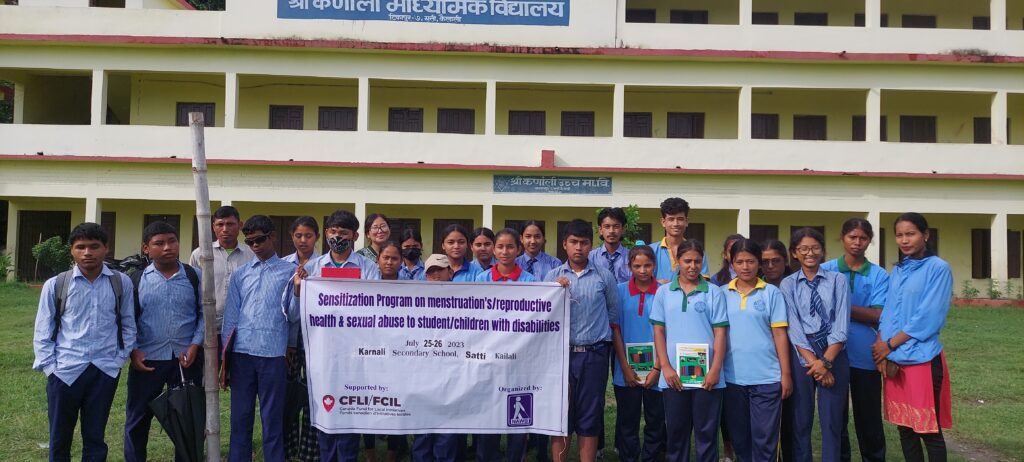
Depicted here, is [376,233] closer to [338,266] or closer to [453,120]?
[338,266]

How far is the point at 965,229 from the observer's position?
706 inches

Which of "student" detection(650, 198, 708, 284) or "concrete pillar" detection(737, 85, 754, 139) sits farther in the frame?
"concrete pillar" detection(737, 85, 754, 139)

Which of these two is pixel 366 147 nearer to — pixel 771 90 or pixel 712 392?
pixel 771 90

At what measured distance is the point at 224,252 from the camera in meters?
5.21

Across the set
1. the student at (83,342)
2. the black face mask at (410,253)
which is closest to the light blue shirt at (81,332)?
the student at (83,342)

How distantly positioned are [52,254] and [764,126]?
16.8 metres

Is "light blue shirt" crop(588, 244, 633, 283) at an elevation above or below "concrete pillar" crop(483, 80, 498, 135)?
below

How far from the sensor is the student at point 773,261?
15.0 feet

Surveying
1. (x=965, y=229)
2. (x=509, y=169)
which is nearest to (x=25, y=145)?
(x=509, y=169)

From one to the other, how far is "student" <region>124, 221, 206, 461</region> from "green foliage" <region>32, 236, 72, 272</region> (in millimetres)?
13436

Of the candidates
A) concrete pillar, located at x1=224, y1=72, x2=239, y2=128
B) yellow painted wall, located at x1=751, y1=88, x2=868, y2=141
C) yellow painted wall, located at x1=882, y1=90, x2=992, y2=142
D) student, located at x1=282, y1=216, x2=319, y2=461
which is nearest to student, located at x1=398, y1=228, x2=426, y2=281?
student, located at x1=282, y1=216, x2=319, y2=461

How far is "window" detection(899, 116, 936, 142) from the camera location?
18078 mm

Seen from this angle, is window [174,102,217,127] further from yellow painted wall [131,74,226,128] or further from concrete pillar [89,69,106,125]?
concrete pillar [89,69,106,125]

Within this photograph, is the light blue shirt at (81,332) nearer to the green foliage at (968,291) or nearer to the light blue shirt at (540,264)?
the light blue shirt at (540,264)
